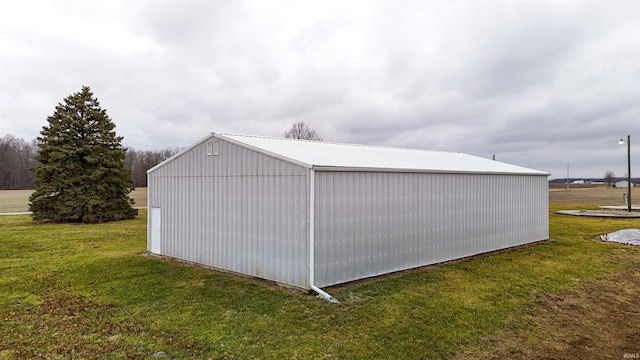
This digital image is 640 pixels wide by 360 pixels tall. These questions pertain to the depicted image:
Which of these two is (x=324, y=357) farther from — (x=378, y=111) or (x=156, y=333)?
(x=378, y=111)

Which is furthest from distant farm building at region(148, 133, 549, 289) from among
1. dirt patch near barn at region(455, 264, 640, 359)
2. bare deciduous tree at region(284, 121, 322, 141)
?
bare deciduous tree at region(284, 121, 322, 141)

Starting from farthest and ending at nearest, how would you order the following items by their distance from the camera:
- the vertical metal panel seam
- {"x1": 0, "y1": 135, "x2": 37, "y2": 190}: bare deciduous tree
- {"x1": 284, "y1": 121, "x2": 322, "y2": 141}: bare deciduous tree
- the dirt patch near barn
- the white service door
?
{"x1": 0, "y1": 135, "x2": 37, "y2": 190}: bare deciduous tree → {"x1": 284, "y1": 121, "x2": 322, "y2": 141}: bare deciduous tree → the white service door → the vertical metal panel seam → the dirt patch near barn

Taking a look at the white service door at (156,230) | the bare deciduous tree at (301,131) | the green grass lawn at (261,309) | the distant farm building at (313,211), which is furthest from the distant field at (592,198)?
the white service door at (156,230)

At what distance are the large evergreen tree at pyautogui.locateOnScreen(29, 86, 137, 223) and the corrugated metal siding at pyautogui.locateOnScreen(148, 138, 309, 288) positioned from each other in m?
13.9

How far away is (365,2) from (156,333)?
12.6 metres

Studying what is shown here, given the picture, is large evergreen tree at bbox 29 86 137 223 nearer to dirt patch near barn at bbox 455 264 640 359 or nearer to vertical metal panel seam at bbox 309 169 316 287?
vertical metal panel seam at bbox 309 169 316 287

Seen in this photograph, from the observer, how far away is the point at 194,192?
35.0 feet

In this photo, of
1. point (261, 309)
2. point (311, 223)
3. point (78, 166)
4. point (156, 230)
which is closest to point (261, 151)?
point (311, 223)

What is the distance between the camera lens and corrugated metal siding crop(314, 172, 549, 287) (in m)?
7.97

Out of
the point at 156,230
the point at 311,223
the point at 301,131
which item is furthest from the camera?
the point at 301,131

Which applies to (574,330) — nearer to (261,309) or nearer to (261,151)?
(261,309)

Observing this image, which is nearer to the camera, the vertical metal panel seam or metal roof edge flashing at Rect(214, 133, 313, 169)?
the vertical metal panel seam

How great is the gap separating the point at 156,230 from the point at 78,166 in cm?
1479

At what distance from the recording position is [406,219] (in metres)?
9.55
